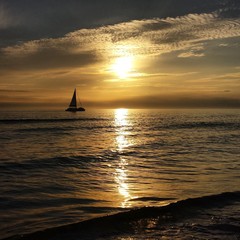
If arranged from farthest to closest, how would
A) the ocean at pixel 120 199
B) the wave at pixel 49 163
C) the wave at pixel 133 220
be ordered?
the wave at pixel 49 163, the ocean at pixel 120 199, the wave at pixel 133 220

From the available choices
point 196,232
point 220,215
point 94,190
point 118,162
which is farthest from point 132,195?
point 118,162

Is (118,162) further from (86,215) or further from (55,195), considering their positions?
(86,215)

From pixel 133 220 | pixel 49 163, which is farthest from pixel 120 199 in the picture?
pixel 49 163

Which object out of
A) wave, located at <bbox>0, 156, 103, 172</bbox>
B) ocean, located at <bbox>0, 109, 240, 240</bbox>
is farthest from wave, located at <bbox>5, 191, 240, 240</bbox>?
wave, located at <bbox>0, 156, 103, 172</bbox>

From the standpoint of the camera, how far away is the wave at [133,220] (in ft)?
24.1

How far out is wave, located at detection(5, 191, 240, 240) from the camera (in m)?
7.34

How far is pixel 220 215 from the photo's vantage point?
8.64 meters

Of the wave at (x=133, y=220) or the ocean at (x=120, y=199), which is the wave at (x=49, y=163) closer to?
the ocean at (x=120, y=199)

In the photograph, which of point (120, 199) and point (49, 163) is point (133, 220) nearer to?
point (120, 199)

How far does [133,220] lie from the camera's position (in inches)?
329

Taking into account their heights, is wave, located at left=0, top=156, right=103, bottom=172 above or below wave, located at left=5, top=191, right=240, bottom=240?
below

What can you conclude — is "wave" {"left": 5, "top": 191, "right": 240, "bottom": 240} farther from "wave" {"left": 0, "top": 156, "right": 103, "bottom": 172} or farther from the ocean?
"wave" {"left": 0, "top": 156, "right": 103, "bottom": 172}

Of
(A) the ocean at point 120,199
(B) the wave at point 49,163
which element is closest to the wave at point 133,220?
(A) the ocean at point 120,199

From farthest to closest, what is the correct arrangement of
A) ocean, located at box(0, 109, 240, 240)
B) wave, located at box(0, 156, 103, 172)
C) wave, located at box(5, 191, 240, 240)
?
wave, located at box(0, 156, 103, 172)
ocean, located at box(0, 109, 240, 240)
wave, located at box(5, 191, 240, 240)
